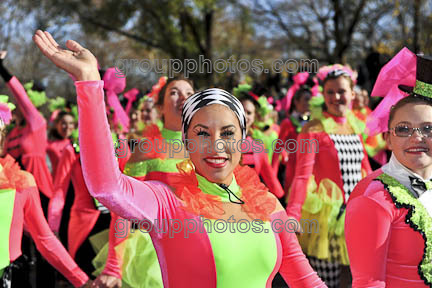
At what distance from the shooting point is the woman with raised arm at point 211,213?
200cm

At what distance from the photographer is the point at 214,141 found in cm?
211

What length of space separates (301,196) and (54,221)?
6.84 feet

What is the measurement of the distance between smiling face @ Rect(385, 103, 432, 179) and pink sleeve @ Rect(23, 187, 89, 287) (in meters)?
1.85

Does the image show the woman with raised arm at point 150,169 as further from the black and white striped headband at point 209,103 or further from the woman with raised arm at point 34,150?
the woman with raised arm at point 34,150

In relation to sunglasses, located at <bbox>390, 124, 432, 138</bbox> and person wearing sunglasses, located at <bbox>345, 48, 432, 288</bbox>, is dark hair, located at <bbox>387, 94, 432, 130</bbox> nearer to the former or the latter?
person wearing sunglasses, located at <bbox>345, 48, 432, 288</bbox>

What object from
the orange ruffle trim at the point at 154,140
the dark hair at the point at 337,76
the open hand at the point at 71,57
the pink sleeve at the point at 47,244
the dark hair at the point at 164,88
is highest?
the dark hair at the point at 337,76

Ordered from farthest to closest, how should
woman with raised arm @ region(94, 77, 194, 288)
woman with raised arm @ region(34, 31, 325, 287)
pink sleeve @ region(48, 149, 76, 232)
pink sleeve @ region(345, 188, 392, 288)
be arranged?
pink sleeve @ region(48, 149, 76, 232) → woman with raised arm @ region(94, 77, 194, 288) → pink sleeve @ region(345, 188, 392, 288) → woman with raised arm @ region(34, 31, 325, 287)

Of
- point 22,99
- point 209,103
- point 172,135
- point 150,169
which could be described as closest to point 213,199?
point 209,103

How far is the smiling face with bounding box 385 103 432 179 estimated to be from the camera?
2438 mm

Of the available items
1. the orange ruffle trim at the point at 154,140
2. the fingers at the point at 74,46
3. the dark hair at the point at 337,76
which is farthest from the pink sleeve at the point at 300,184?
the fingers at the point at 74,46

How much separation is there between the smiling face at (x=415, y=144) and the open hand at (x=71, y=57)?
4.81 feet

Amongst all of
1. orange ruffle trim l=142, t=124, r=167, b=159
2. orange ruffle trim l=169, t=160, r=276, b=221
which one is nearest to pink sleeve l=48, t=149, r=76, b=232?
orange ruffle trim l=142, t=124, r=167, b=159

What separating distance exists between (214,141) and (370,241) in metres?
0.80

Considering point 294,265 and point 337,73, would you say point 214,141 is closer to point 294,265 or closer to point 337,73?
point 294,265
